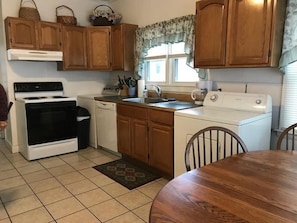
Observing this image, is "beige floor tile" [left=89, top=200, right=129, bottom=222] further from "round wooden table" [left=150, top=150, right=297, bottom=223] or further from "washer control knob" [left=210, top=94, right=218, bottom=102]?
"washer control knob" [left=210, top=94, right=218, bottom=102]

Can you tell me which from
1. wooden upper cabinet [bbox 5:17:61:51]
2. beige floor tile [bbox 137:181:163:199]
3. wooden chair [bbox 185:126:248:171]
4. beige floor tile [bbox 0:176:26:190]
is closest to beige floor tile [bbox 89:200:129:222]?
beige floor tile [bbox 137:181:163:199]

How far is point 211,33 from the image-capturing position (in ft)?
8.29

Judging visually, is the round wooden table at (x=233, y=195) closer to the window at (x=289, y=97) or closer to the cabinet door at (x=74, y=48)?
the window at (x=289, y=97)

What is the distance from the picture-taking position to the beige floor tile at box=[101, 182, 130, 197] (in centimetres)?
258

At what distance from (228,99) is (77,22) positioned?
3126 mm

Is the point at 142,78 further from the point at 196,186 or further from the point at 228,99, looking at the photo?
the point at 196,186

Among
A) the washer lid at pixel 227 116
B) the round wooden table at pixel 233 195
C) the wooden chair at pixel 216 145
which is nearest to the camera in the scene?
the round wooden table at pixel 233 195

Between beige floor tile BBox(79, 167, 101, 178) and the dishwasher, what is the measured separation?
0.55m

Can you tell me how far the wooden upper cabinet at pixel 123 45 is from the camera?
389 centimetres

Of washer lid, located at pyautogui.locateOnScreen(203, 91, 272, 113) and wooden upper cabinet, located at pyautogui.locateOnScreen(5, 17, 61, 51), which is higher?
wooden upper cabinet, located at pyautogui.locateOnScreen(5, 17, 61, 51)

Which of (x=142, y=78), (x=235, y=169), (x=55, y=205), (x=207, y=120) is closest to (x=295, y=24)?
(x=207, y=120)

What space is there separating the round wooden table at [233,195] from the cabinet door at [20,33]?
336cm

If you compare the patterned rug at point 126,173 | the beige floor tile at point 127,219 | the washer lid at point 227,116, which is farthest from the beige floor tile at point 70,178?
the washer lid at point 227,116

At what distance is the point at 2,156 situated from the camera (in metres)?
3.74
